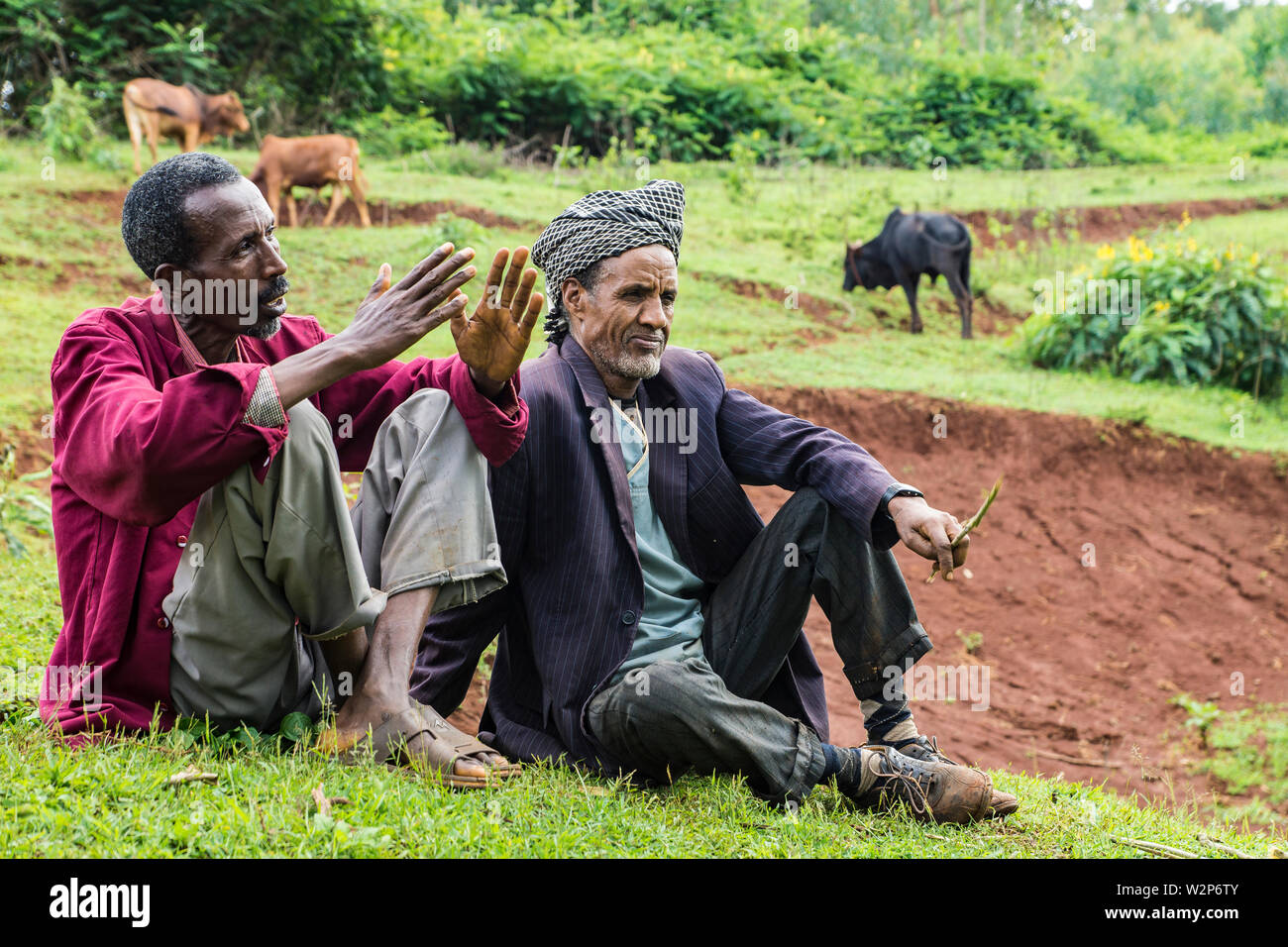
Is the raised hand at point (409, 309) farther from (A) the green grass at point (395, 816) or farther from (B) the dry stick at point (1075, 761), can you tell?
(B) the dry stick at point (1075, 761)

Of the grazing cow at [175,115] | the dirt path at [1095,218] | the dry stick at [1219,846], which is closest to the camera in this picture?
the dry stick at [1219,846]

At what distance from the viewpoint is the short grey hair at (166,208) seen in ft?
9.79

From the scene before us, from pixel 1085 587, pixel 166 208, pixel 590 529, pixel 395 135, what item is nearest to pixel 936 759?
pixel 590 529

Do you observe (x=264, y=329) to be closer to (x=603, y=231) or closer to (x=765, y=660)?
(x=603, y=231)

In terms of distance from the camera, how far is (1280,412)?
9.38m

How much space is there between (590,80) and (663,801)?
1466 centimetres

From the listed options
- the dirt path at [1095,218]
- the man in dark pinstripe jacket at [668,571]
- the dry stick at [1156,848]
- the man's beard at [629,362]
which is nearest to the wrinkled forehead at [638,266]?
the man in dark pinstripe jacket at [668,571]

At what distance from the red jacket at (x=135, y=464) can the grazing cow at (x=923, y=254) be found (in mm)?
8524

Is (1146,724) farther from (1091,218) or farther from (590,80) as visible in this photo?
(590,80)

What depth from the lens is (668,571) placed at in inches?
136

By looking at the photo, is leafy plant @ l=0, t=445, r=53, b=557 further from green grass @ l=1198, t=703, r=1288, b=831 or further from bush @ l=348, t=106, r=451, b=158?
bush @ l=348, t=106, r=451, b=158

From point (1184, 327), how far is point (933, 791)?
300 inches

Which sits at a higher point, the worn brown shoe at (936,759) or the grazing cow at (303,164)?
the grazing cow at (303,164)

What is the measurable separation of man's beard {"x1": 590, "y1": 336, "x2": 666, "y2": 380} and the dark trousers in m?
0.54
